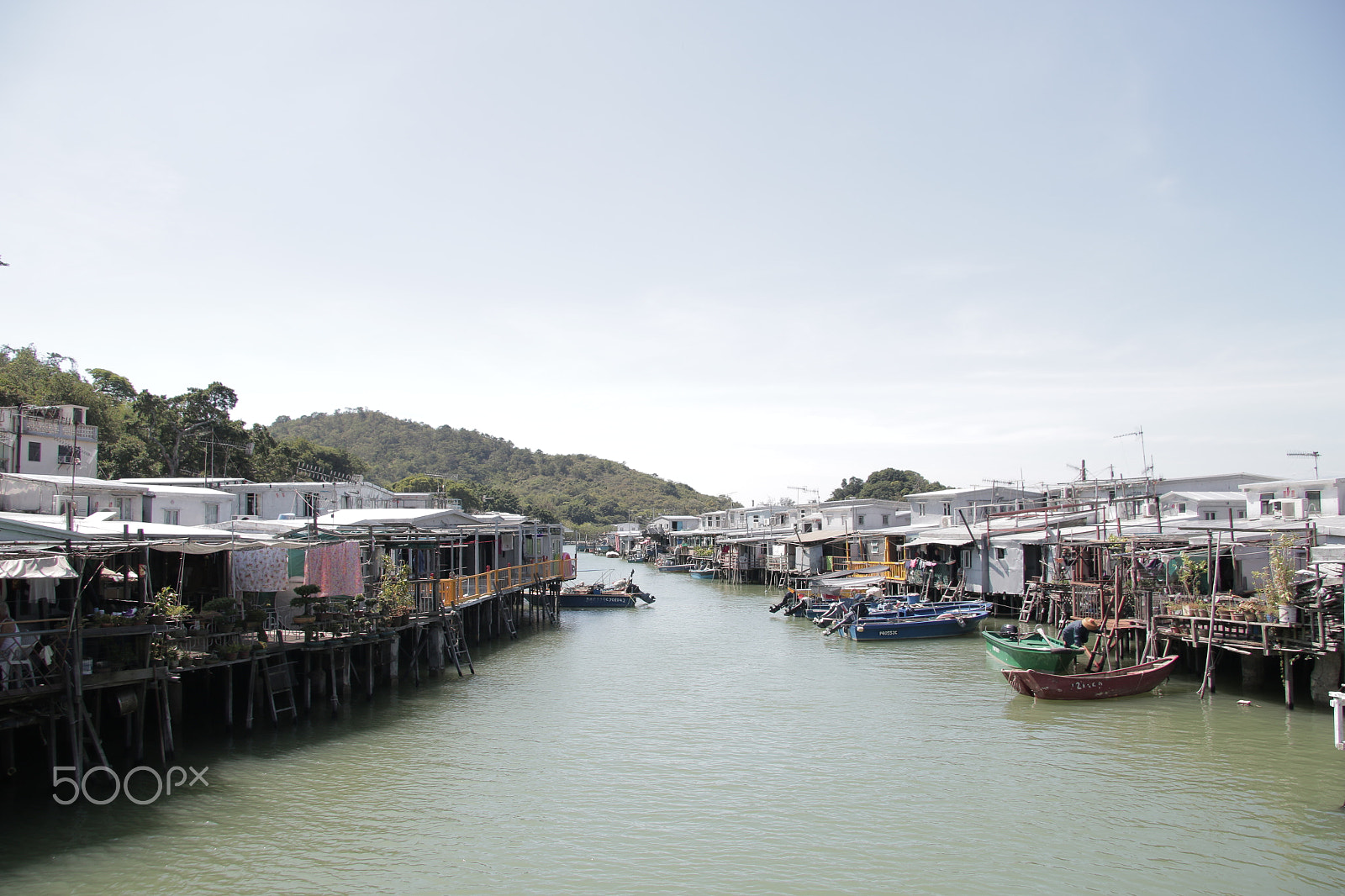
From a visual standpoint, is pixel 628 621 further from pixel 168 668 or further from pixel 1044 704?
pixel 168 668

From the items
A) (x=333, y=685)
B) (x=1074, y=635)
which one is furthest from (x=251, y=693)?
(x=1074, y=635)

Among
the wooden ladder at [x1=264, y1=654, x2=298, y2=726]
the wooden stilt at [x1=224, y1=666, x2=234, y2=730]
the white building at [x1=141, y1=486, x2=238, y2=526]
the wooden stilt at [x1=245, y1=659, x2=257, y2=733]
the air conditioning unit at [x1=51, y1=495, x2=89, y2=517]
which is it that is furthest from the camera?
the white building at [x1=141, y1=486, x2=238, y2=526]

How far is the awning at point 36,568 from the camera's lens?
1211 cm

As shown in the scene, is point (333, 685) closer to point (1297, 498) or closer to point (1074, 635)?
point (1074, 635)

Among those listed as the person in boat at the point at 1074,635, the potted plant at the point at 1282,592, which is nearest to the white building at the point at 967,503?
the person in boat at the point at 1074,635

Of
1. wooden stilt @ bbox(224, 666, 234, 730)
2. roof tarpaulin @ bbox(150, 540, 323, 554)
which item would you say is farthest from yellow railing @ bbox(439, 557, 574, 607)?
wooden stilt @ bbox(224, 666, 234, 730)

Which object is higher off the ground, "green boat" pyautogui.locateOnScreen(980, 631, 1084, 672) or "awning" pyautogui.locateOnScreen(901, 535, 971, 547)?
"awning" pyautogui.locateOnScreen(901, 535, 971, 547)

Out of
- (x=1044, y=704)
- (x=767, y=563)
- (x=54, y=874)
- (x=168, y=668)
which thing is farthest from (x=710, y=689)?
(x=767, y=563)

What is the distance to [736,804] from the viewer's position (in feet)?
47.8

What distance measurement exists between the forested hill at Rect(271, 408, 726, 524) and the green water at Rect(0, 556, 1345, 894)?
116886 mm

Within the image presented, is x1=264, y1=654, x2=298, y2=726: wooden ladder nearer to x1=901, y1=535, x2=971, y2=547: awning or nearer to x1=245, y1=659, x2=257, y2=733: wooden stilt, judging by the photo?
x1=245, y1=659, x2=257, y2=733: wooden stilt

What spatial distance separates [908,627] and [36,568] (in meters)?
28.8

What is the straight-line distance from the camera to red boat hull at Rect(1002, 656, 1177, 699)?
21297 mm

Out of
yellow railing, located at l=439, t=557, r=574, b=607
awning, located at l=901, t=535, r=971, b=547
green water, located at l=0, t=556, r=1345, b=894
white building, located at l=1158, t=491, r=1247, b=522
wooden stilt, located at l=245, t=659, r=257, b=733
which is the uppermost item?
white building, located at l=1158, t=491, r=1247, b=522
